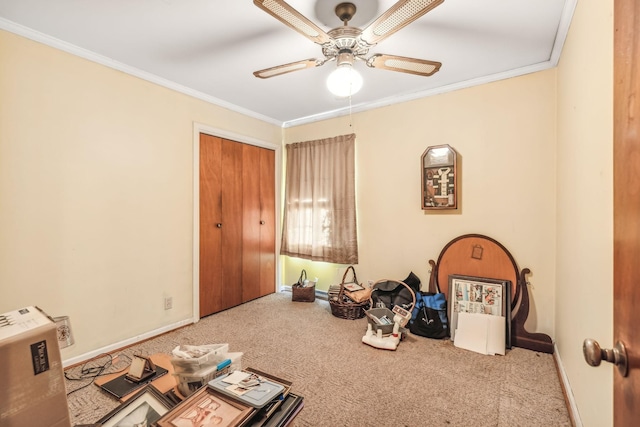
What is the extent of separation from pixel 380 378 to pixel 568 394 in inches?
43.8

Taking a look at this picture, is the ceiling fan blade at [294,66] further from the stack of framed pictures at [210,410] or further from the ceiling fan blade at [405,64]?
the stack of framed pictures at [210,410]

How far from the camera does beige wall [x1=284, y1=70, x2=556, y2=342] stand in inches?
98.4

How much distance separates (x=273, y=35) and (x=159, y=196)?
1.78 m

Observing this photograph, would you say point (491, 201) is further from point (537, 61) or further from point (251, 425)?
point (251, 425)

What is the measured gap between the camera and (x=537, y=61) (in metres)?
2.45

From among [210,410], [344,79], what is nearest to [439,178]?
[344,79]

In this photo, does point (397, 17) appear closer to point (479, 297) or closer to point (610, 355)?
point (610, 355)

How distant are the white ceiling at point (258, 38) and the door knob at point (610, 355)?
1904mm

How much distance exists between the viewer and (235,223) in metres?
3.50

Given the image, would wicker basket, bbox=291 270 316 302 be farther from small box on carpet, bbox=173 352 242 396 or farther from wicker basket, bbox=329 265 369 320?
small box on carpet, bbox=173 352 242 396

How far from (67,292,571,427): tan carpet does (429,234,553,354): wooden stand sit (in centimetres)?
15

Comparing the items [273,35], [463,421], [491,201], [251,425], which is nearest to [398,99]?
[491,201]

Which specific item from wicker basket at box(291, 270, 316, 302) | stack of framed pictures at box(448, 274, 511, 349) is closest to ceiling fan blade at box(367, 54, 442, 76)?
stack of framed pictures at box(448, 274, 511, 349)

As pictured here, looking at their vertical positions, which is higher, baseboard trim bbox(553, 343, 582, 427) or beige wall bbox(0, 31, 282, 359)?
beige wall bbox(0, 31, 282, 359)
